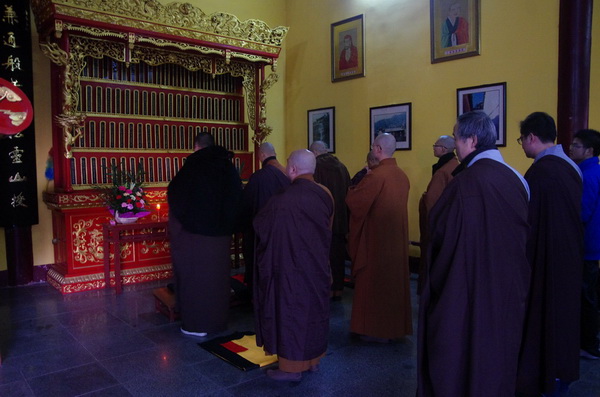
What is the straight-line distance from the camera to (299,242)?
2.95 meters

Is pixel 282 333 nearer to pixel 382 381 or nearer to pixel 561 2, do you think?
pixel 382 381

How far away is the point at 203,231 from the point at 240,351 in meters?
0.97

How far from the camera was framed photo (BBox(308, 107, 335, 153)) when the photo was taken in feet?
22.8

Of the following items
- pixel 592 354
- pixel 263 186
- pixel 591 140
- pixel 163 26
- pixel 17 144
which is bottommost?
pixel 592 354

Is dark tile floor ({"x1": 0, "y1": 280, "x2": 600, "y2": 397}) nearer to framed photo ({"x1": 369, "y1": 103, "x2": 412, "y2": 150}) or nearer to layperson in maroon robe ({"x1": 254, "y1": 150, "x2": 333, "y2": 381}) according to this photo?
layperson in maroon robe ({"x1": 254, "y1": 150, "x2": 333, "y2": 381})

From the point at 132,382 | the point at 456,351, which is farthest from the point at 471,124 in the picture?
the point at 132,382

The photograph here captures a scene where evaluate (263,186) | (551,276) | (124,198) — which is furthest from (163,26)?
(551,276)

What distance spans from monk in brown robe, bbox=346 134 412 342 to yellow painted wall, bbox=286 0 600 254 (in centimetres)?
203

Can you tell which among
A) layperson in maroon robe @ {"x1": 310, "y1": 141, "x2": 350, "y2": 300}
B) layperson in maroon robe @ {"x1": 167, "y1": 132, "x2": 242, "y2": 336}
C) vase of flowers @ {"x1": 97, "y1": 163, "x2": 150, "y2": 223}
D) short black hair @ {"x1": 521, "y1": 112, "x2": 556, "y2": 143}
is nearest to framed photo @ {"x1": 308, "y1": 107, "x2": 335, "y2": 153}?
layperson in maroon robe @ {"x1": 310, "y1": 141, "x2": 350, "y2": 300}

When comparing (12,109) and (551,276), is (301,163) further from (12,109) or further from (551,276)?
(12,109)

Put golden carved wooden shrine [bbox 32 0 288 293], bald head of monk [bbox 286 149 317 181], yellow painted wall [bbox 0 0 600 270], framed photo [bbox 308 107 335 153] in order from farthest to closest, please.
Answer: framed photo [bbox 308 107 335 153], golden carved wooden shrine [bbox 32 0 288 293], yellow painted wall [bbox 0 0 600 270], bald head of monk [bbox 286 149 317 181]

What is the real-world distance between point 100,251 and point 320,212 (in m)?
3.42

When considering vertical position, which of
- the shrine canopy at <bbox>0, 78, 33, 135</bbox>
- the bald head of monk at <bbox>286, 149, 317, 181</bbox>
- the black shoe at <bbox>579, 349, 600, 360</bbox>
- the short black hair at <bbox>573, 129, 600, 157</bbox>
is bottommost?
the black shoe at <bbox>579, 349, 600, 360</bbox>

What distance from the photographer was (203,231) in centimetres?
379
